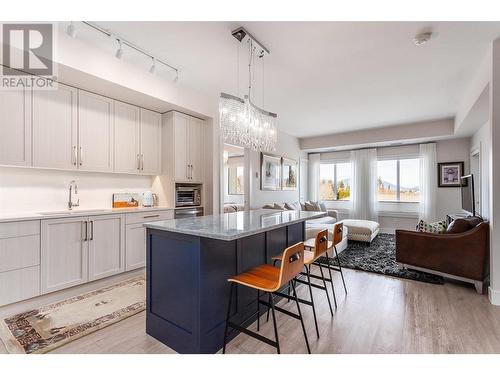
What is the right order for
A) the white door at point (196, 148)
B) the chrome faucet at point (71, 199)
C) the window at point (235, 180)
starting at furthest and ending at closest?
the window at point (235, 180), the white door at point (196, 148), the chrome faucet at point (71, 199)

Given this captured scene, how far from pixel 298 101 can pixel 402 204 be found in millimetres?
4507

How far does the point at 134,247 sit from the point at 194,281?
197 cm

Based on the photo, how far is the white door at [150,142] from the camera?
365 centimetres

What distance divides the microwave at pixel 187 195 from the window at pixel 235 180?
13.5 feet

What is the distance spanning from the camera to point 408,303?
259 cm

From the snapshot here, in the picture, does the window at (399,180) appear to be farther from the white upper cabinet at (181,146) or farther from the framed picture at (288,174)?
the white upper cabinet at (181,146)

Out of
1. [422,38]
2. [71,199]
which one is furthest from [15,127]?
[422,38]

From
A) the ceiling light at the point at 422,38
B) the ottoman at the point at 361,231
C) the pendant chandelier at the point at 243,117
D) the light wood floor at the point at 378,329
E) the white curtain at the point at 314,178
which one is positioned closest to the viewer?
the light wood floor at the point at 378,329

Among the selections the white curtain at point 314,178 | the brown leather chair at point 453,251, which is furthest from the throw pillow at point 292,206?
the brown leather chair at point 453,251

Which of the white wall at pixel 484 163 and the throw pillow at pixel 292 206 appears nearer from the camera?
the white wall at pixel 484 163

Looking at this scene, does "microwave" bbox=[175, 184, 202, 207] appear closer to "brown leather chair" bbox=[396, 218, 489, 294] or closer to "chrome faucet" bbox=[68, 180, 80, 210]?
"chrome faucet" bbox=[68, 180, 80, 210]

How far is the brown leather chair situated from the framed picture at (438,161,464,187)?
11.3 ft
